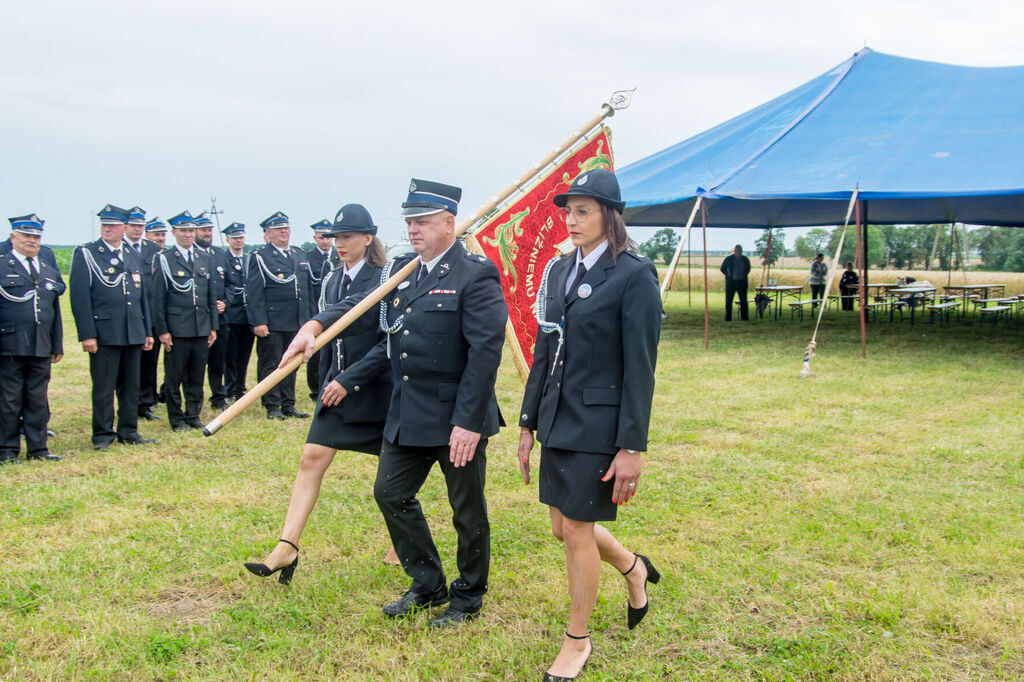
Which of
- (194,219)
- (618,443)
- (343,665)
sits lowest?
(343,665)

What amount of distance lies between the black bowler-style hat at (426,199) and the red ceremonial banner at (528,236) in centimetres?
100

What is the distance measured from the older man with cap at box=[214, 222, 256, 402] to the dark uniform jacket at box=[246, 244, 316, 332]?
0.59m

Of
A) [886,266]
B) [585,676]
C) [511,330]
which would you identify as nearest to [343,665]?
[585,676]

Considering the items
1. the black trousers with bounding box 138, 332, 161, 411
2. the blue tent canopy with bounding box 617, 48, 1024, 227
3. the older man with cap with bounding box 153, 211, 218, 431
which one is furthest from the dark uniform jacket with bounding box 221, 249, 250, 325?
the blue tent canopy with bounding box 617, 48, 1024, 227

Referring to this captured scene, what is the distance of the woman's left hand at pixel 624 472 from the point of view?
9.43ft

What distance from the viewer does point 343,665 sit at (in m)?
3.26

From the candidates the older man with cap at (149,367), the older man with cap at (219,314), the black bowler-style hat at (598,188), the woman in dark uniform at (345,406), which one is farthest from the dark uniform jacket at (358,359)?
the older man with cap at (219,314)

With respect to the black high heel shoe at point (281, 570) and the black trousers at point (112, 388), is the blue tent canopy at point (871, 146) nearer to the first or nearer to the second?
the black trousers at point (112, 388)

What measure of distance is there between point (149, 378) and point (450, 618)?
19.7 feet

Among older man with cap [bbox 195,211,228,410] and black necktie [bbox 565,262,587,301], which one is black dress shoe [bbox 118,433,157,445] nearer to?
older man with cap [bbox 195,211,228,410]

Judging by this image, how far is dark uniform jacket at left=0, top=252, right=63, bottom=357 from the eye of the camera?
21.4ft

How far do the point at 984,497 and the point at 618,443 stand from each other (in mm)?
3585

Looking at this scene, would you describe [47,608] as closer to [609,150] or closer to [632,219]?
[609,150]

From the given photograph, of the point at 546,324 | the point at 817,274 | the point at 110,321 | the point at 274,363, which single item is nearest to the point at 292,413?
the point at 274,363
